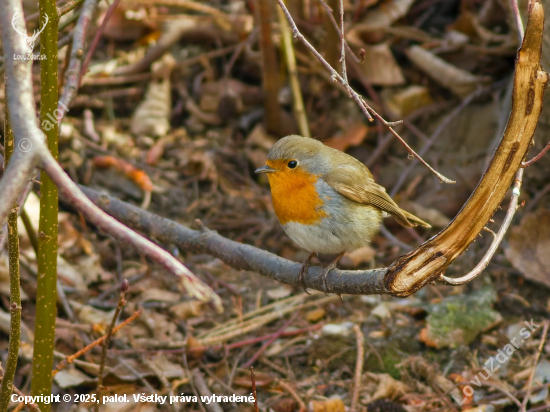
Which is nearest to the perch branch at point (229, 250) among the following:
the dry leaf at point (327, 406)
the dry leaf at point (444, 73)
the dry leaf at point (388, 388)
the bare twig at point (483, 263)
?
the bare twig at point (483, 263)

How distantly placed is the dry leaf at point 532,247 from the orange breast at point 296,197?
173 cm

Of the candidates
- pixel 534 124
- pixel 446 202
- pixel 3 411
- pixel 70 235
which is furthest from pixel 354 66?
pixel 3 411

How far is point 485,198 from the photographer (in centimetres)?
210

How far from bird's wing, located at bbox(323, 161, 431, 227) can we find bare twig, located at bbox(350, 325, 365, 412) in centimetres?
75

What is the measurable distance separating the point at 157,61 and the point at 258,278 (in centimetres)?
260

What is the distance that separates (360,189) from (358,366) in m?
1.02

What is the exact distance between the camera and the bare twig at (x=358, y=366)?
10.1ft

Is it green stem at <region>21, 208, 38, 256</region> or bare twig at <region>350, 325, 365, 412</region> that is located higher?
green stem at <region>21, 208, 38, 256</region>

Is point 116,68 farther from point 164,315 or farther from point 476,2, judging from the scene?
point 476,2

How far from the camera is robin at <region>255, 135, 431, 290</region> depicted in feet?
10.4

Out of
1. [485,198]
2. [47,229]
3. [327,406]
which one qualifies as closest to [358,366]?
[327,406]

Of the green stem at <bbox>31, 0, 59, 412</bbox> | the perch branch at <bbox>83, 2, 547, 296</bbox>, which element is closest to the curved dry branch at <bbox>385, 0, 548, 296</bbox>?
the perch branch at <bbox>83, 2, 547, 296</bbox>

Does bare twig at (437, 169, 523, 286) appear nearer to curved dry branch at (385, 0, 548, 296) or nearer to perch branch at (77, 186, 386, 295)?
curved dry branch at (385, 0, 548, 296)

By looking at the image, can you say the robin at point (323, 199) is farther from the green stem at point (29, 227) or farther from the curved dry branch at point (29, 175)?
the curved dry branch at point (29, 175)
